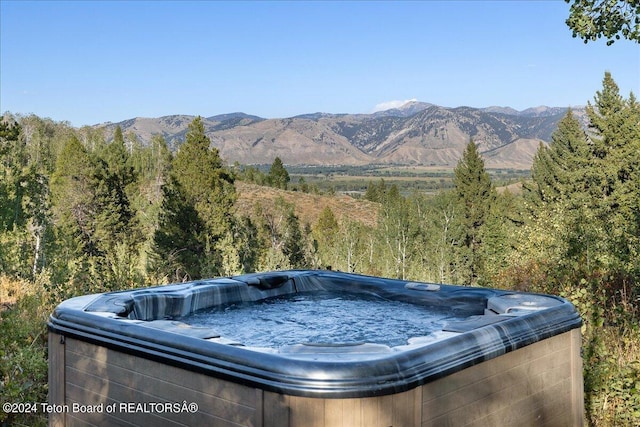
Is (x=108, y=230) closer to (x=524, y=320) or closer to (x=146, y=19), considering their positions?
(x=146, y=19)

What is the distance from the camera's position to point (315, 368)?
2.17 m

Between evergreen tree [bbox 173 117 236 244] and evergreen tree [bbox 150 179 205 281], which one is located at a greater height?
evergreen tree [bbox 173 117 236 244]

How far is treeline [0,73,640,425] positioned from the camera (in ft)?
15.4

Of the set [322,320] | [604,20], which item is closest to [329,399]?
[322,320]

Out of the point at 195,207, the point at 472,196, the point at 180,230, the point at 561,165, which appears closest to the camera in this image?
the point at 180,230

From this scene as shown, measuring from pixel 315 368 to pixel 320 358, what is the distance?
10cm

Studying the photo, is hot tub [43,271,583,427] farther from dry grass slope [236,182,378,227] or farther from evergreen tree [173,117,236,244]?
dry grass slope [236,182,378,227]

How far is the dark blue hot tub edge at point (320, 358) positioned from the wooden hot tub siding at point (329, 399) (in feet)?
0.12

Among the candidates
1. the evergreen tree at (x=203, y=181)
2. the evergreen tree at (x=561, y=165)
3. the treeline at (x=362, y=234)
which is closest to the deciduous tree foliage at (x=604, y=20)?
the treeline at (x=362, y=234)

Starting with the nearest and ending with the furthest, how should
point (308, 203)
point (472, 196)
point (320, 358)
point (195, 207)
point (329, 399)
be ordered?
point (329, 399), point (320, 358), point (195, 207), point (472, 196), point (308, 203)

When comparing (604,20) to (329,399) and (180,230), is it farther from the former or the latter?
(180,230)

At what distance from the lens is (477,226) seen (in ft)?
110

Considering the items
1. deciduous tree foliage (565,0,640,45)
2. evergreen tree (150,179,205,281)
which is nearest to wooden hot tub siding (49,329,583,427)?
deciduous tree foliage (565,0,640,45)

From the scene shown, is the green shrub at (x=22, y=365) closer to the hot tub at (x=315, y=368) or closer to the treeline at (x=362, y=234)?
the treeline at (x=362, y=234)
